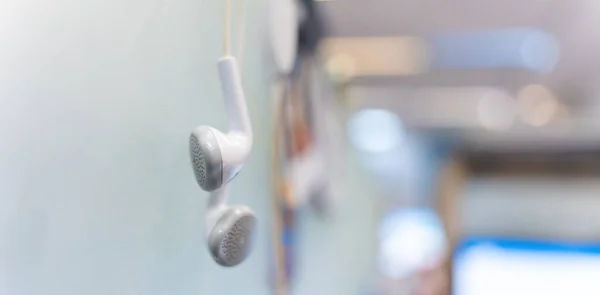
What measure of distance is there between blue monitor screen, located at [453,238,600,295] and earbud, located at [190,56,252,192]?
199cm

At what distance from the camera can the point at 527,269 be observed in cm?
234

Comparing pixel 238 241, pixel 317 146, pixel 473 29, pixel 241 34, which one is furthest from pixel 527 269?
pixel 238 241

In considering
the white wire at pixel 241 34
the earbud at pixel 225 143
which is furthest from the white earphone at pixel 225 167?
the white wire at pixel 241 34

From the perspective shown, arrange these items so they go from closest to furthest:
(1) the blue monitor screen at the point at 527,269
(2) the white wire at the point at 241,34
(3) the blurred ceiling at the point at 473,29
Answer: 1. (2) the white wire at the point at 241,34
2. (3) the blurred ceiling at the point at 473,29
3. (1) the blue monitor screen at the point at 527,269

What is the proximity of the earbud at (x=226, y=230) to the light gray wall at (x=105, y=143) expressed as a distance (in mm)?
55

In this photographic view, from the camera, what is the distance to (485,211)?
8.92ft

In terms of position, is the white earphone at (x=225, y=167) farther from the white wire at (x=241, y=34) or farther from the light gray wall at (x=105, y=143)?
the white wire at (x=241, y=34)

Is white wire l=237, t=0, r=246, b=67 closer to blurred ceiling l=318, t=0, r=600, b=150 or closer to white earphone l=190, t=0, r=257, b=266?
white earphone l=190, t=0, r=257, b=266

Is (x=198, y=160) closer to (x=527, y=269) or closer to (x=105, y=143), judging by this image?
(x=105, y=143)

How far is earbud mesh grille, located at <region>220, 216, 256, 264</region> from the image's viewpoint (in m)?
0.53

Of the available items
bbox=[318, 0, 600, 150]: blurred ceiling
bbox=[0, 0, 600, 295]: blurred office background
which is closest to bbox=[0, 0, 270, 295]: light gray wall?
bbox=[0, 0, 600, 295]: blurred office background

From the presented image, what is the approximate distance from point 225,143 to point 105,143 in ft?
0.28

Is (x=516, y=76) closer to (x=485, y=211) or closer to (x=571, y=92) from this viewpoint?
(x=571, y=92)

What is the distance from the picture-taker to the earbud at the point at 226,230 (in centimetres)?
52
